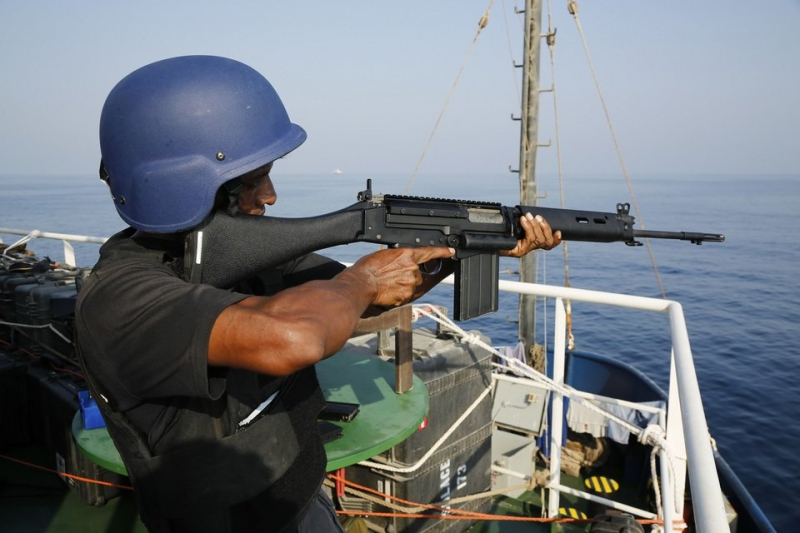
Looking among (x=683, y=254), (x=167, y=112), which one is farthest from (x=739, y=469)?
(x=683, y=254)

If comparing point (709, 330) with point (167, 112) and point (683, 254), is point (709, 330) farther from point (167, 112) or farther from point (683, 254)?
point (167, 112)

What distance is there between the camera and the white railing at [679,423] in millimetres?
1791

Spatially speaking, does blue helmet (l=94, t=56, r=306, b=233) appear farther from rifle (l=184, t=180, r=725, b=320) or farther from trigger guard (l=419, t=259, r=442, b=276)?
trigger guard (l=419, t=259, r=442, b=276)

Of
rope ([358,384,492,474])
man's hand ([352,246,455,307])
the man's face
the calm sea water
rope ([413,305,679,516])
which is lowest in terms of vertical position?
the calm sea water

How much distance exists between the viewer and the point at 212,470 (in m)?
1.90

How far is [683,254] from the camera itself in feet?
126

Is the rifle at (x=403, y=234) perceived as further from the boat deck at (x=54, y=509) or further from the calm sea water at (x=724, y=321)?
the calm sea water at (x=724, y=321)

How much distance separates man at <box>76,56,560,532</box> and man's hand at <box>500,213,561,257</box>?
51.2 inches

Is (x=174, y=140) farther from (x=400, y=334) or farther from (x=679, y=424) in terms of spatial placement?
(x=679, y=424)

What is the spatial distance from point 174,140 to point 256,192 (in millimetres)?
365

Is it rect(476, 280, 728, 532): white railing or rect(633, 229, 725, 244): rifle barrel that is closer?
rect(476, 280, 728, 532): white railing

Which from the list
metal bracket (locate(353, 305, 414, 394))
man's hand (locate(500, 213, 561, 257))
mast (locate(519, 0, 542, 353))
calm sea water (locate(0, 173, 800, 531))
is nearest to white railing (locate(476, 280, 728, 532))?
man's hand (locate(500, 213, 561, 257))

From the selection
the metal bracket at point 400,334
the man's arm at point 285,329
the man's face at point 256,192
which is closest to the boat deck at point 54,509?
the metal bracket at point 400,334

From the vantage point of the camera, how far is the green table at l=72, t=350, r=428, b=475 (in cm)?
284
